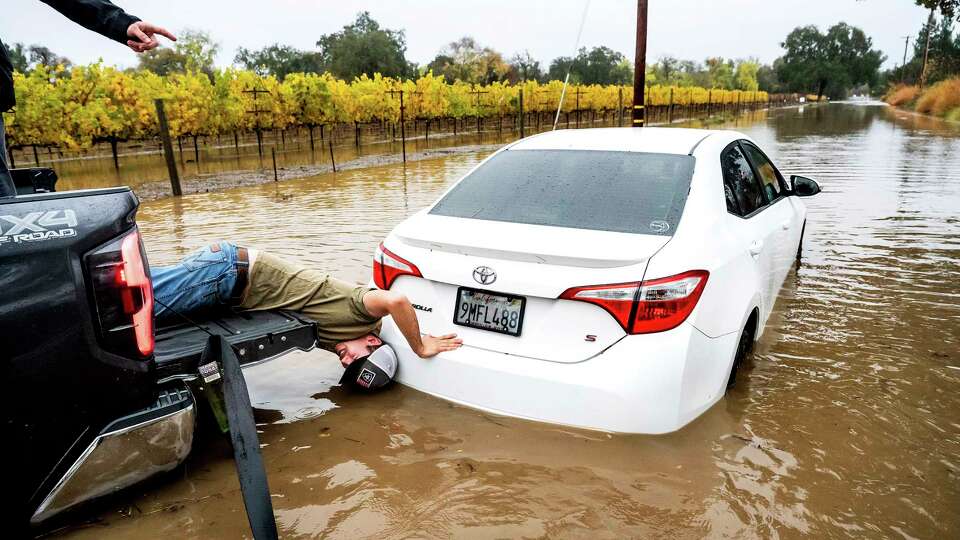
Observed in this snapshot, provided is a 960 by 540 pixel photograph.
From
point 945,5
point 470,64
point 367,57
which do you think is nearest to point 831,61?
point 470,64

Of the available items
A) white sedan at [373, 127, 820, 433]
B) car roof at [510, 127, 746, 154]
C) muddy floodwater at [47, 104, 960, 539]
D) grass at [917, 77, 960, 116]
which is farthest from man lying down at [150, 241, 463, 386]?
grass at [917, 77, 960, 116]

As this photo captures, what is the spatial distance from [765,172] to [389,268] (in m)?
3.04

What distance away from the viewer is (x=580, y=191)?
3.49 meters

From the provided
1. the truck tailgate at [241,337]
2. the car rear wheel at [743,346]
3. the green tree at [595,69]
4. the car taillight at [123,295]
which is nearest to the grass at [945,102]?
the car rear wheel at [743,346]

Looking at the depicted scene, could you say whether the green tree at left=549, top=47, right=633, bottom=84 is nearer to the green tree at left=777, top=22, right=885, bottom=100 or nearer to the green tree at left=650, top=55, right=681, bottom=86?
the green tree at left=650, top=55, right=681, bottom=86

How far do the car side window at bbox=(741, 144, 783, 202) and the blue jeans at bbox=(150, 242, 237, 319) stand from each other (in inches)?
132

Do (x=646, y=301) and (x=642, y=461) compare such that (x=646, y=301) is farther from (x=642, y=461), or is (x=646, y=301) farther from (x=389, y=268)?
(x=389, y=268)

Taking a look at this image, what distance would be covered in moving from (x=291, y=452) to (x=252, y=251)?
109 cm

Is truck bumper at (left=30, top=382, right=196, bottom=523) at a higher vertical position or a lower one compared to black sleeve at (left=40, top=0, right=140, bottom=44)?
lower

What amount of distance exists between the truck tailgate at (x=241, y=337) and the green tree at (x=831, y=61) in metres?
146

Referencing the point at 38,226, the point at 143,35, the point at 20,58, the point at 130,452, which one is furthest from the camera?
the point at 20,58

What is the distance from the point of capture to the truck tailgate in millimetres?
2830

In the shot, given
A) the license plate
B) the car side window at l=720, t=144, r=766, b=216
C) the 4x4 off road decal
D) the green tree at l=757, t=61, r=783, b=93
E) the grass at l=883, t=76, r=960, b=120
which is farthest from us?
the green tree at l=757, t=61, r=783, b=93

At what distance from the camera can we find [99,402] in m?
2.20
